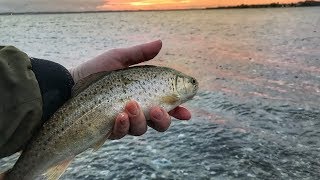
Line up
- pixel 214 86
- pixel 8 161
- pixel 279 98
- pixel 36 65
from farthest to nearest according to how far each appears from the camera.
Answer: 1. pixel 214 86
2. pixel 279 98
3. pixel 8 161
4. pixel 36 65

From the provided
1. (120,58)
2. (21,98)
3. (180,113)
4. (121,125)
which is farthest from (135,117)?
(21,98)

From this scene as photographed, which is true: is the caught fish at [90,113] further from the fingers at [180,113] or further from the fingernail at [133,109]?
the fingers at [180,113]

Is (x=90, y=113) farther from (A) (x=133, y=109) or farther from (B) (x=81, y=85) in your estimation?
(A) (x=133, y=109)

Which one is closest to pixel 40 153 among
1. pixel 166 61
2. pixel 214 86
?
pixel 214 86

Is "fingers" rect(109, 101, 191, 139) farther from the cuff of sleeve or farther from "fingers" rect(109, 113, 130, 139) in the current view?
the cuff of sleeve

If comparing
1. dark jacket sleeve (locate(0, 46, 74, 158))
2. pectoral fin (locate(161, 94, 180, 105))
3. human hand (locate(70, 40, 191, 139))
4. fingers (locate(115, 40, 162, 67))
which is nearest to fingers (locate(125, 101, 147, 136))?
human hand (locate(70, 40, 191, 139))

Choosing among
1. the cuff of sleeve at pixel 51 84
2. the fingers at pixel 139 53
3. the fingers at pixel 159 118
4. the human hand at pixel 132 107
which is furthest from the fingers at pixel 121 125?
the fingers at pixel 139 53

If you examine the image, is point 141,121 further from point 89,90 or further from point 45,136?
point 45,136

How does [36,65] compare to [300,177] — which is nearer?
[36,65]
